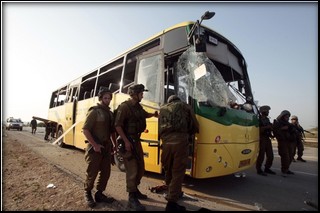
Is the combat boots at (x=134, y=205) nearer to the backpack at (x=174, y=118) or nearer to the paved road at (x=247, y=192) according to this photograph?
the paved road at (x=247, y=192)

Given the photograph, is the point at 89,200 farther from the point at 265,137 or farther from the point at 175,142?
the point at 265,137

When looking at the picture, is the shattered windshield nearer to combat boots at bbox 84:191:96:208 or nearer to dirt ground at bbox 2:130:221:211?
dirt ground at bbox 2:130:221:211

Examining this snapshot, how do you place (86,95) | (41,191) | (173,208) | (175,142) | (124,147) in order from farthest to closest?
1. (86,95)
2. (41,191)
3. (124,147)
4. (175,142)
5. (173,208)

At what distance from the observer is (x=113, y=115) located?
423cm

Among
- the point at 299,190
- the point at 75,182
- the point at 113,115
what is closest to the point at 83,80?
the point at 75,182

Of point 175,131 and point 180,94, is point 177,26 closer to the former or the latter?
point 180,94

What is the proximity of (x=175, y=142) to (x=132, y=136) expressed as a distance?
29.8 inches

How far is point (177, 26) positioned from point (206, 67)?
3.94 ft

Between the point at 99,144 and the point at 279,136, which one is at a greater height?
the point at 99,144

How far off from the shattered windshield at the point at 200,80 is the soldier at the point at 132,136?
1153 millimetres

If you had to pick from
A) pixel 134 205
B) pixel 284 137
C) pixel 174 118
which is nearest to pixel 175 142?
pixel 174 118

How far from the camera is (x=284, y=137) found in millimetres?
6695

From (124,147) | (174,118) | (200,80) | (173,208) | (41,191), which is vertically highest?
(200,80)

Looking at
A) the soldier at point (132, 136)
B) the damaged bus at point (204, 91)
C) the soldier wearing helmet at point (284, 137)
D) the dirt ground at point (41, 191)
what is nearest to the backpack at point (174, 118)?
the soldier at point (132, 136)
